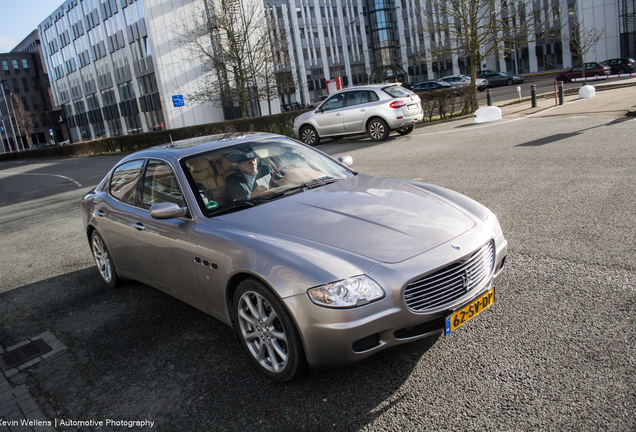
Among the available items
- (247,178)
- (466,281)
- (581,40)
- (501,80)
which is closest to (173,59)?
(501,80)

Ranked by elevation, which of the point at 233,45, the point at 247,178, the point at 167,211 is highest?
the point at 233,45

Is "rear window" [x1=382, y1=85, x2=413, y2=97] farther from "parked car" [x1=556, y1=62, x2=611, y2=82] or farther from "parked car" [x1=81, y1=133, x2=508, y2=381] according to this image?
"parked car" [x1=556, y1=62, x2=611, y2=82]

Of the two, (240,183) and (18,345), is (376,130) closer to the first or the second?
(240,183)

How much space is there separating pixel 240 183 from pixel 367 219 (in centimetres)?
124

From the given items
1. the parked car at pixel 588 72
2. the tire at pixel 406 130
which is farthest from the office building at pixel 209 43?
the tire at pixel 406 130

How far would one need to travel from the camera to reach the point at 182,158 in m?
4.15

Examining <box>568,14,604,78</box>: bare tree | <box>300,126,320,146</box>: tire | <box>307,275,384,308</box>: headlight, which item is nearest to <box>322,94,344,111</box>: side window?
<box>300,126,320,146</box>: tire

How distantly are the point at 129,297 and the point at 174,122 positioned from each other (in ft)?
143

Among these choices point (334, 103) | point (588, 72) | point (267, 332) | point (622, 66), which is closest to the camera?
point (267, 332)

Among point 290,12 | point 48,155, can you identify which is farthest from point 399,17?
point 48,155

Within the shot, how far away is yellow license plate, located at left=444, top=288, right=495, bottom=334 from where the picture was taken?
2.92 m

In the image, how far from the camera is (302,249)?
298 centimetres

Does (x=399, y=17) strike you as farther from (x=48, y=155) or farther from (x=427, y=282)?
(x=427, y=282)

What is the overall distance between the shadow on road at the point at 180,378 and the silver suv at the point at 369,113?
12.1 m
